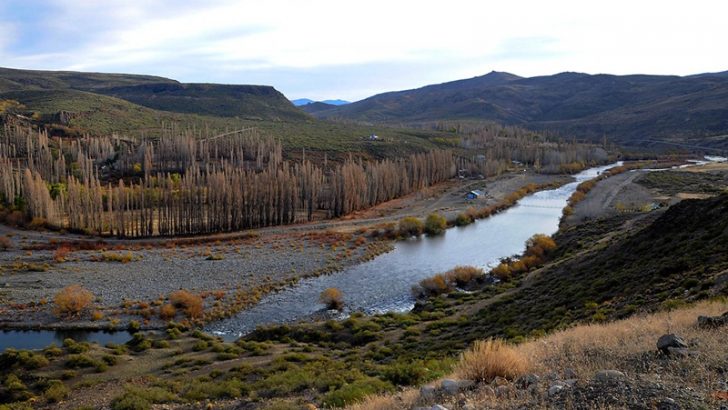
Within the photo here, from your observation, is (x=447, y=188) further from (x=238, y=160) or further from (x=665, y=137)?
(x=665, y=137)

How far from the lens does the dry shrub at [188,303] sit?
32.9 metres

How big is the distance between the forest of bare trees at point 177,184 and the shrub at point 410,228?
12.1m

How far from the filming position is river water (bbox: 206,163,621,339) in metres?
33.6

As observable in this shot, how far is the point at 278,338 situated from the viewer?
27141 mm

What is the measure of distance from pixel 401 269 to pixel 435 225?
17.3 meters

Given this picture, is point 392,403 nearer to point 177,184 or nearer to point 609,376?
point 609,376

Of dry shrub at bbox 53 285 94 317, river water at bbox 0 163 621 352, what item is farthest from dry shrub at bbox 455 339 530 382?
dry shrub at bbox 53 285 94 317

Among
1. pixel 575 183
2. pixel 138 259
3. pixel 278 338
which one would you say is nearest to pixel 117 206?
pixel 138 259

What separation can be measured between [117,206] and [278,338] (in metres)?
37.7

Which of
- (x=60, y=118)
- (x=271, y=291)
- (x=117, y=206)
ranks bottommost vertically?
(x=271, y=291)

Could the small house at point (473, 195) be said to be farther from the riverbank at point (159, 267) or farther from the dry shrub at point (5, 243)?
the dry shrub at point (5, 243)

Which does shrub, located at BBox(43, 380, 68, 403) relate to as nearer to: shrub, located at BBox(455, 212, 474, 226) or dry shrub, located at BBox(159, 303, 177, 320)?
dry shrub, located at BBox(159, 303, 177, 320)

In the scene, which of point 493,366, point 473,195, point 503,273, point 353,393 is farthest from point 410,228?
point 493,366

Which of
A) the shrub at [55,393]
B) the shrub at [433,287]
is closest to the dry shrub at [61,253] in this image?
the shrub at [55,393]
